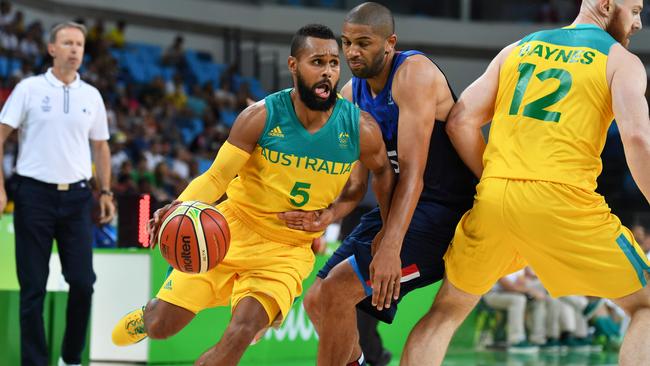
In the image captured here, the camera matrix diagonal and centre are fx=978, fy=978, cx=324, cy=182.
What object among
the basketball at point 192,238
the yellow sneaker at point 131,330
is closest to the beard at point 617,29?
the basketball at point 192,238

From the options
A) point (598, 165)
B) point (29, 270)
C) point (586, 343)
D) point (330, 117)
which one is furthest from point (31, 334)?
point (586, 343)

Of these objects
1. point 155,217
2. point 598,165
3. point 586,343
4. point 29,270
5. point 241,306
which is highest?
point 598,165

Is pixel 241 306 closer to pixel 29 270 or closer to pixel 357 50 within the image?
pixel 357 50

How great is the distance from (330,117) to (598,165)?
1.35 meters

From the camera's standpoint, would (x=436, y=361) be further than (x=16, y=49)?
No

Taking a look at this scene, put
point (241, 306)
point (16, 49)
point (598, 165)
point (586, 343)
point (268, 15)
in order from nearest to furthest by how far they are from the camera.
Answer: point (598, 165)
point (241, 306)
point (586, 343)
point (16, 49)
point (268, 15)

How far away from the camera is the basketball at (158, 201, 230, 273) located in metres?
4.54

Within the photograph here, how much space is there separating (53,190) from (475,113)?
3.05 meters

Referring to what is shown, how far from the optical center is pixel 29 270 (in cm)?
634

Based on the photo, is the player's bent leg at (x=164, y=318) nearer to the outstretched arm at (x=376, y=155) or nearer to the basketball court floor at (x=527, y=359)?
the outstretched arm at (x=376, y=155)

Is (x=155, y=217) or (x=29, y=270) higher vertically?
(x=155, y=217)

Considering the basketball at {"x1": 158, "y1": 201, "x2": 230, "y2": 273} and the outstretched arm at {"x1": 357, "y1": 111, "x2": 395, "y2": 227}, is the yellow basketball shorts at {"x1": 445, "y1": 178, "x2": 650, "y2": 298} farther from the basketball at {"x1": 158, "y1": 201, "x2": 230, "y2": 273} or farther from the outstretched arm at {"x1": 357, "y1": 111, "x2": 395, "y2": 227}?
the basketball at {"x1": 158, "y1": 201, "x2": 230, "y2": 273}

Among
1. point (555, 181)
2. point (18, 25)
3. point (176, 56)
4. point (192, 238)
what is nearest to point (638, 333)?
point (555, 181)

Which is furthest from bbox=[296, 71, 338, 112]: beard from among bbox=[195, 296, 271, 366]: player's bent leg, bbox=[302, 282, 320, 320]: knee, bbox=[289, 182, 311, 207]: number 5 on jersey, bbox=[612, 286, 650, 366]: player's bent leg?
bbox=[612, 286, 650, 366]: player's bent leg
